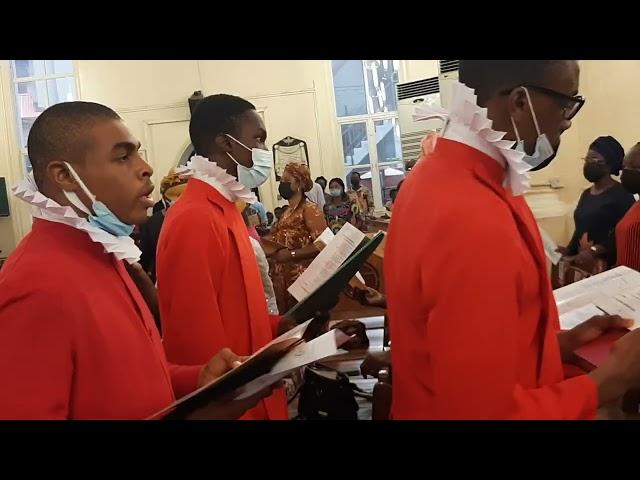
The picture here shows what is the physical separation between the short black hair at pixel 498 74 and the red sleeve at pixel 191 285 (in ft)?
2.90

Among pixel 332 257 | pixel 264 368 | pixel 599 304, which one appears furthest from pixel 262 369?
pixel 332 257

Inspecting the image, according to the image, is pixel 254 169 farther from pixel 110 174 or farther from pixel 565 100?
pixel 565 100

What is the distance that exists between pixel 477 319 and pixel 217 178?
1.17m

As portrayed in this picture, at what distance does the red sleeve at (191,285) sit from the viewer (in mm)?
1668

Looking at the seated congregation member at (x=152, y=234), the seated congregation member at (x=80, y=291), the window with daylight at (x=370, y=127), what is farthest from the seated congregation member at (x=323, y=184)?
the seated congregation member at (x=80, y=291)

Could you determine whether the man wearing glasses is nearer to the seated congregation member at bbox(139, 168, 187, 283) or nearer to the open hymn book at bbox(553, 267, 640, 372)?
the open hymn book at bbox(553, 267, 640, 372)

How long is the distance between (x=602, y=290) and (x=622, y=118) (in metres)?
3.20

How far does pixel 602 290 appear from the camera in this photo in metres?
1.43

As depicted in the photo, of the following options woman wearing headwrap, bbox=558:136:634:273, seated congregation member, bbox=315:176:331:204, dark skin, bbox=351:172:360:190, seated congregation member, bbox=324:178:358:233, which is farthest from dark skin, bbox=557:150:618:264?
dark skin, bbox=351:172:360:190

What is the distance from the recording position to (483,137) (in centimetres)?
105

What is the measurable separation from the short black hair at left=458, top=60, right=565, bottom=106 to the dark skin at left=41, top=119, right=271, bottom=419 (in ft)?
2.17
